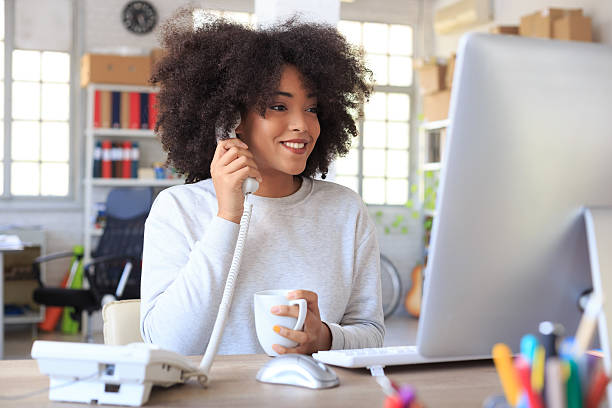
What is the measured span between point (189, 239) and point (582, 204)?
921 mm

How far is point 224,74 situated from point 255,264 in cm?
45

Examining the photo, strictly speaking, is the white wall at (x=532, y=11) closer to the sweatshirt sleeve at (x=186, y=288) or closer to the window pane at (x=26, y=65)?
the window pane at (x=26, y=65)

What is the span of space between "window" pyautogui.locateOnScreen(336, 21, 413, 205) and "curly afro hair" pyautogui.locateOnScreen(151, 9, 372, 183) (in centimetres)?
534

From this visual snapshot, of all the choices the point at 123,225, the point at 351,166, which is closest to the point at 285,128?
the point at 123,225

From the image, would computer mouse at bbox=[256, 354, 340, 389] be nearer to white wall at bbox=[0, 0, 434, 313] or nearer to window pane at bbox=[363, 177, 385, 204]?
white wall at bbox=[0, 0, 434, 313]

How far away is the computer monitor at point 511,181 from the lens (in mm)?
779

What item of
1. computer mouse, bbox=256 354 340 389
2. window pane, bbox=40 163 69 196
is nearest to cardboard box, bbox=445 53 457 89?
window pane, bbox=40 163 69 196

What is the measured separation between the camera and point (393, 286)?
688 cm

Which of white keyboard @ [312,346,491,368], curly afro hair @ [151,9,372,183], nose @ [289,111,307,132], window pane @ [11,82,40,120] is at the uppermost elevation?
window pane @ [11,82,40,120]

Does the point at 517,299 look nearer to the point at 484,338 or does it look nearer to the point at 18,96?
the point at 484,338

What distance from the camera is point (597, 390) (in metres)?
0.52

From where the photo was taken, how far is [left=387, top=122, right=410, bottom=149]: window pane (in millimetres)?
7270

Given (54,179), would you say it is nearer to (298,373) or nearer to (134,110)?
(134,110)

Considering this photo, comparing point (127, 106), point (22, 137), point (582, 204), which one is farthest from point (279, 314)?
point (22, 137)
